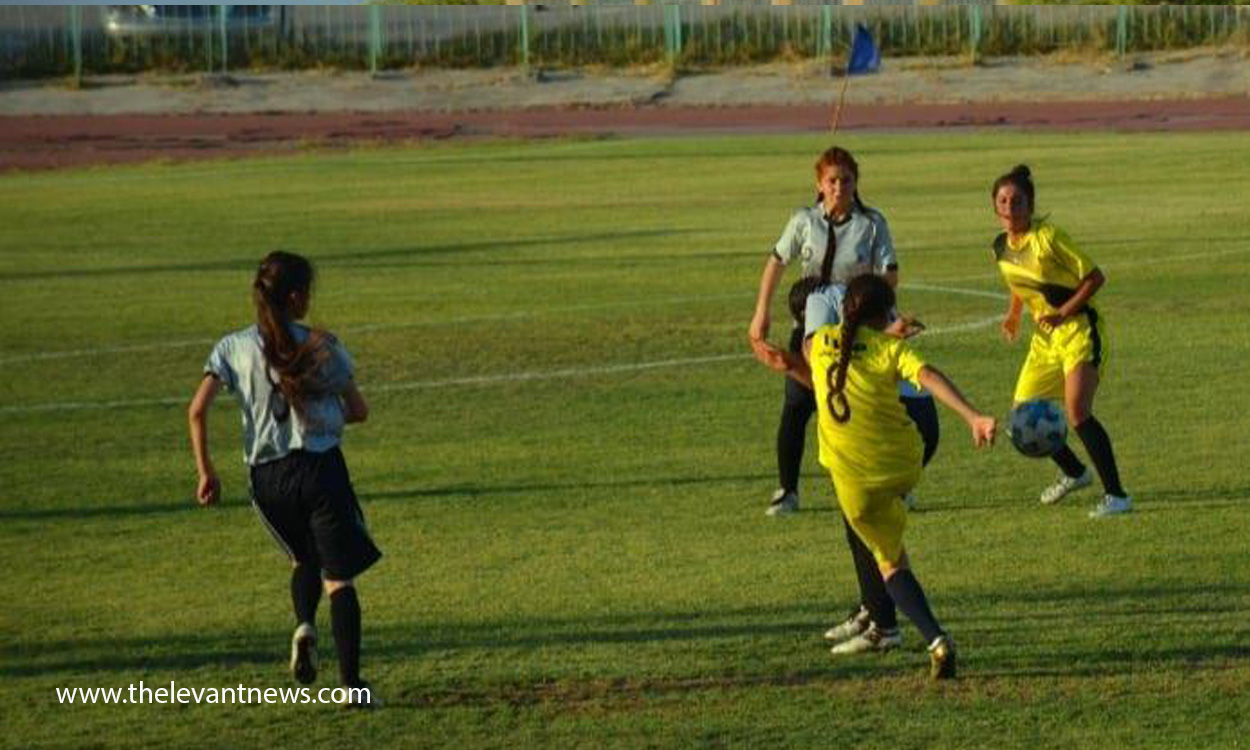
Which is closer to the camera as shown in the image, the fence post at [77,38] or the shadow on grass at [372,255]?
the shadow on grass at [372,255]

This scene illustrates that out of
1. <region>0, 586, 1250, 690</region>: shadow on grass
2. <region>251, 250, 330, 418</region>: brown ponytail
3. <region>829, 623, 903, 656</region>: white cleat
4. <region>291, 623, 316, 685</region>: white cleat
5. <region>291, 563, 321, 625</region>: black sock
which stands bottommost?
<region>0, 586, 1250, 690</region>: shadow on grass

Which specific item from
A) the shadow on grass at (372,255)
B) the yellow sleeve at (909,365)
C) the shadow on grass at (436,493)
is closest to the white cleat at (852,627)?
the yellow sleeve at (909,365)

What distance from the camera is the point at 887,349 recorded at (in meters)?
9.55

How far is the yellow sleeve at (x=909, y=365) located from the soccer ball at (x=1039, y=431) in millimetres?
2760

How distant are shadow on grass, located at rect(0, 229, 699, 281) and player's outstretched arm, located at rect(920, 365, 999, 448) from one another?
18.3 meters

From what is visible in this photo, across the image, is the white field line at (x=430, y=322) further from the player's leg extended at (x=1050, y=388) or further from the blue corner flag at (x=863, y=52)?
the blue corner flag at (x=863, y=52)

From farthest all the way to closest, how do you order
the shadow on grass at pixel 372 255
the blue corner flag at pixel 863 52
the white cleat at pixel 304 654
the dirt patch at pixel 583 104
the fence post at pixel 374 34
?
the fence post at pixel 374 34, the dirt patch at pixel 583 104, the blue corner flag at pixel 863 52, the shadow on grass at pixel 372 255, the white cleat at pixel 304 654

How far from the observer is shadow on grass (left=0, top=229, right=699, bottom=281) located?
27.1m

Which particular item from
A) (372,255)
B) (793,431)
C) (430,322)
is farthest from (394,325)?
(793,431)

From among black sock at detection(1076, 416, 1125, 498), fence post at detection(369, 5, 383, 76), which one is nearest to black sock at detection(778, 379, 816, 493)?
black sock at detection(1076, 416, 1125, 498)

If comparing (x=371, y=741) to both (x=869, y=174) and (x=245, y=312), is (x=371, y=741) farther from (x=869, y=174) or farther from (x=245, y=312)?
(x=869, y=174)

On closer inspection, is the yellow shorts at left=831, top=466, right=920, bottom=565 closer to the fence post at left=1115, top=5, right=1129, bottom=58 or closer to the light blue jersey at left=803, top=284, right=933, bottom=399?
the light blue jersey at left=803, top=284, right=933, bottom=399

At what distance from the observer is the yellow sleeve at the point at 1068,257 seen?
1320 centimetres

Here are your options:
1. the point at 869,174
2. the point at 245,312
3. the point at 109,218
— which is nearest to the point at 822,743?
the point at 245,312
